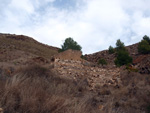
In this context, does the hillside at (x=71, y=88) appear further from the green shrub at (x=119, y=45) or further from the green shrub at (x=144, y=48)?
the green shrub at (x=119, y=45)

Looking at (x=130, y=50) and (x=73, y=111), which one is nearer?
(x=73, y=111)

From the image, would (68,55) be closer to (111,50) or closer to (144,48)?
(144,48)

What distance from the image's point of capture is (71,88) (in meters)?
7.73

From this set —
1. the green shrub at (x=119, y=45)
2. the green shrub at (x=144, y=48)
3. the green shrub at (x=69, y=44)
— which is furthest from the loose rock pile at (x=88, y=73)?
the green shrub at (x=119, y=45)

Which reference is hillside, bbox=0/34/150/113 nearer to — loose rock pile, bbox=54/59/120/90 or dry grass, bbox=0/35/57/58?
loose rock pile, bbox=54/59/120/90

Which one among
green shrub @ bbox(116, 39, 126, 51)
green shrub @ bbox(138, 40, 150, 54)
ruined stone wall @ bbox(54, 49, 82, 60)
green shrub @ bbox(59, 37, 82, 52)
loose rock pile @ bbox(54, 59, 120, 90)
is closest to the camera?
loose rock pile @ bbox(54, 59, 120, 90)

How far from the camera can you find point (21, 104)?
351 cm

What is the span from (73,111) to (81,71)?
957cm

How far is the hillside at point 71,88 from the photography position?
3664 millimetres

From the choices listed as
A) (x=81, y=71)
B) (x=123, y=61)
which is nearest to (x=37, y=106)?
(x=81, y=71)

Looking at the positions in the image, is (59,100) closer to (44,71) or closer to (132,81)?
(44,71)

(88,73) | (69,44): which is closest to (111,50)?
(69,44)

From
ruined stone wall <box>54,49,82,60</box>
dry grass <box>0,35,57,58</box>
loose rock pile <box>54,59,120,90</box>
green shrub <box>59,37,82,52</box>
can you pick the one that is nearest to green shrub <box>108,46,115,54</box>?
green shrub <box>59,37,82,52</box>

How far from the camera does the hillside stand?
3664mm
